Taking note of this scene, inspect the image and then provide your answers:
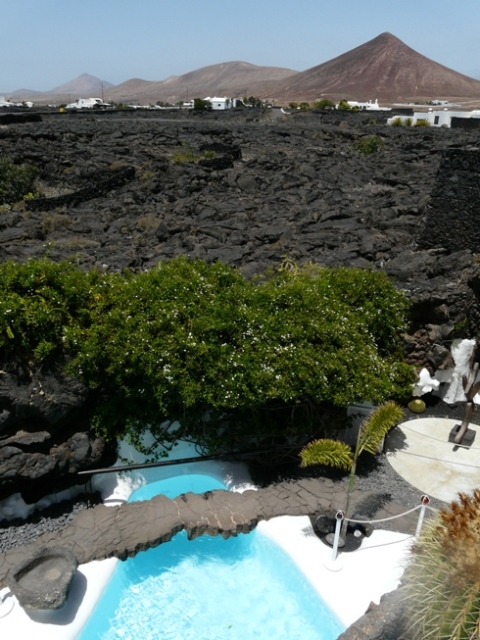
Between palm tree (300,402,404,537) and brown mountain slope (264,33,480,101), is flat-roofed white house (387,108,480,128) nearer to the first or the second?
palm tree (300,402,404,537)

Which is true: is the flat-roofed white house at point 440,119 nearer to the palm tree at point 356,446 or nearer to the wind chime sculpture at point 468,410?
the wind chime sculpture at point 468,410

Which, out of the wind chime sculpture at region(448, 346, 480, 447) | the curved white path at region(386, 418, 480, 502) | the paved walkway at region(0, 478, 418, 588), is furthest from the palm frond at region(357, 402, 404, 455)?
the wind chime sculpture at region(448, 346, 480, 447)

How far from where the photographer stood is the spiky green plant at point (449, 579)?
14.0 feet

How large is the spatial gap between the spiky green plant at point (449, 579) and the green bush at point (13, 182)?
21.4 m

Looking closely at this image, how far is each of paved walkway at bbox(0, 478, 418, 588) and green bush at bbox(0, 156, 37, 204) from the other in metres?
17.7

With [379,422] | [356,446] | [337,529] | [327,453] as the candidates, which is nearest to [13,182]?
[327,453]

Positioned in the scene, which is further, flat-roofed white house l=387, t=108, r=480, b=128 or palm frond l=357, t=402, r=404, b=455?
flat-roofed white house l=387, t=108, r=480, b=128

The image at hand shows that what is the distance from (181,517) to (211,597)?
1194mm

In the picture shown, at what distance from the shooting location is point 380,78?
532 ft

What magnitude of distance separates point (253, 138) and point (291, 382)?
104 ft

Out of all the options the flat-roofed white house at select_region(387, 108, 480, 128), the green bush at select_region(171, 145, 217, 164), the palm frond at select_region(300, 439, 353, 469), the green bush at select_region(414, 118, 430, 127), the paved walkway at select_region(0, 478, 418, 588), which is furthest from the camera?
the green bush at select_region(414, 118, 430, 127)

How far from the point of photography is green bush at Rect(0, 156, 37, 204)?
22.1 meters

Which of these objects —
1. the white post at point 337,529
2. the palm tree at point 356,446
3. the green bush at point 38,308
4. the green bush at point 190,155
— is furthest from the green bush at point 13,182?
the white post at point 337,529

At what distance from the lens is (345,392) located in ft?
26.8
